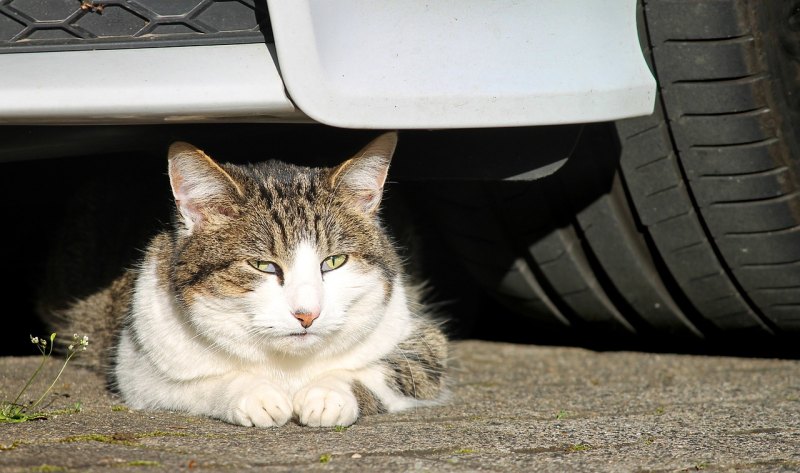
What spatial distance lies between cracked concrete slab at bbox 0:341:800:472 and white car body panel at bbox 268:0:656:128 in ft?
2.37

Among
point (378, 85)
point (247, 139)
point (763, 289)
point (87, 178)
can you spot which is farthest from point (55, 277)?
point (763, 289)

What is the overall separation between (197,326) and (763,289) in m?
1.71

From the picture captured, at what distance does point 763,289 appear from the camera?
125 inches

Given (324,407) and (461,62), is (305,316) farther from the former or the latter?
(461,62)

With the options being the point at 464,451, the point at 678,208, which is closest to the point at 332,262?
the point at 464,451

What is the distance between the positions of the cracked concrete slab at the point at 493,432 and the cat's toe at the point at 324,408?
1.5 inches

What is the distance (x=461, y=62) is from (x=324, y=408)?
2.93ft

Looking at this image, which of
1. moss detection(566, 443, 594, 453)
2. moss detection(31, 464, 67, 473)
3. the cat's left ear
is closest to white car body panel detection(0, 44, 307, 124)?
the cat's left ear

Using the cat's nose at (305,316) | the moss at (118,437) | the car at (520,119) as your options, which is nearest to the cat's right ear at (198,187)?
the car at (520,119)

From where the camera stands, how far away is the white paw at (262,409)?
8.20 ft

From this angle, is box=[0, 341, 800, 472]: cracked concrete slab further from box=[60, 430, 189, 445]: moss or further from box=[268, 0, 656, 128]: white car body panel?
box=[268, 0, 656, 128]: white car body panel

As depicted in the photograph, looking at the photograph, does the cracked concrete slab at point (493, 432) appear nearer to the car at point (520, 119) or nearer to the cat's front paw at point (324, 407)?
the cat's front paw at point (324, 407)

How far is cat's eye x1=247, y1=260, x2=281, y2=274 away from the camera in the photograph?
2645 mm

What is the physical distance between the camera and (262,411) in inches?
98.5
